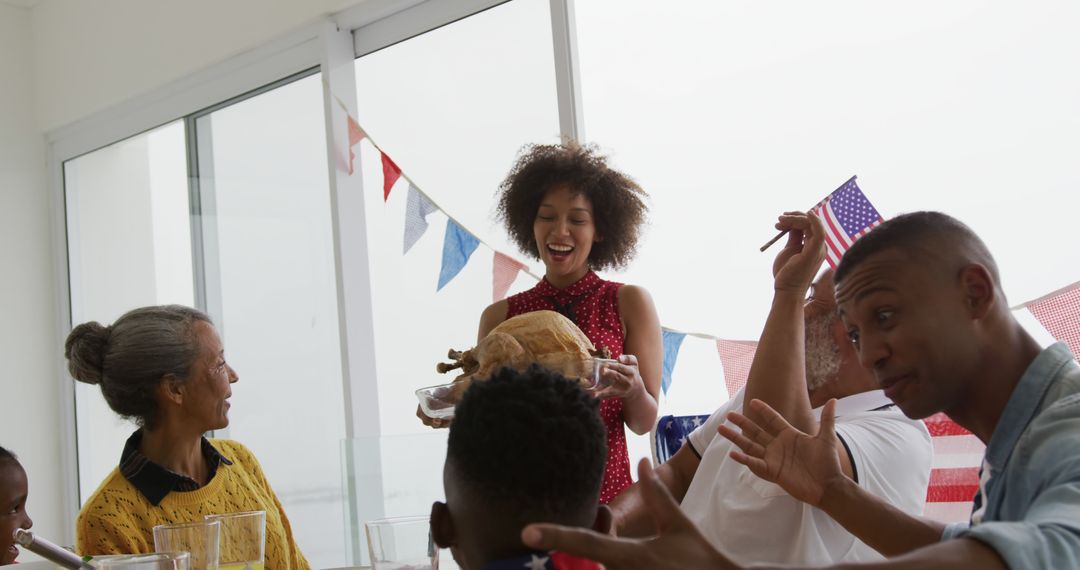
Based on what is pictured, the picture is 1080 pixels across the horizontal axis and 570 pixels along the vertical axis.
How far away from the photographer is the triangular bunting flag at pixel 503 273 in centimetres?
315

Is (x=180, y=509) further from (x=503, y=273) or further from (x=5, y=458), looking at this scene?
(x=503, y=273)

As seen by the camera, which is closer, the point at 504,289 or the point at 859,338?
the point at 859,338

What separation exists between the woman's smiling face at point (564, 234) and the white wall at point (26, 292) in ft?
10.1

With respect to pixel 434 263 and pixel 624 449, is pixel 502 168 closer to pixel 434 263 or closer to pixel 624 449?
pixel 434 263

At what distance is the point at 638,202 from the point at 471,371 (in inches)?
45.4

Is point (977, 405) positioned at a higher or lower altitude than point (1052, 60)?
lower

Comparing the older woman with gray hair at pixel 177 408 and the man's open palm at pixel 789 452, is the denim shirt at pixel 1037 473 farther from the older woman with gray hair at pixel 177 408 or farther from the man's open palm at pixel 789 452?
the older woman with gray hair at pixel 177 408

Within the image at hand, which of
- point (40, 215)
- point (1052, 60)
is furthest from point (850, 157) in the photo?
point (40, 215)

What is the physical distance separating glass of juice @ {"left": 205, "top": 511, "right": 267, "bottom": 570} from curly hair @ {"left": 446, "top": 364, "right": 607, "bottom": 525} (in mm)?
470

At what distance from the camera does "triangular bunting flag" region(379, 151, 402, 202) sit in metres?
3.44

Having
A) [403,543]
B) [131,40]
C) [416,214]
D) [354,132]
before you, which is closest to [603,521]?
[403,543]

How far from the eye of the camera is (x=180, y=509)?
6.66 feet

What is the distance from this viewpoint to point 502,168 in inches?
128

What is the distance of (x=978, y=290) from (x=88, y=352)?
1.82 m
